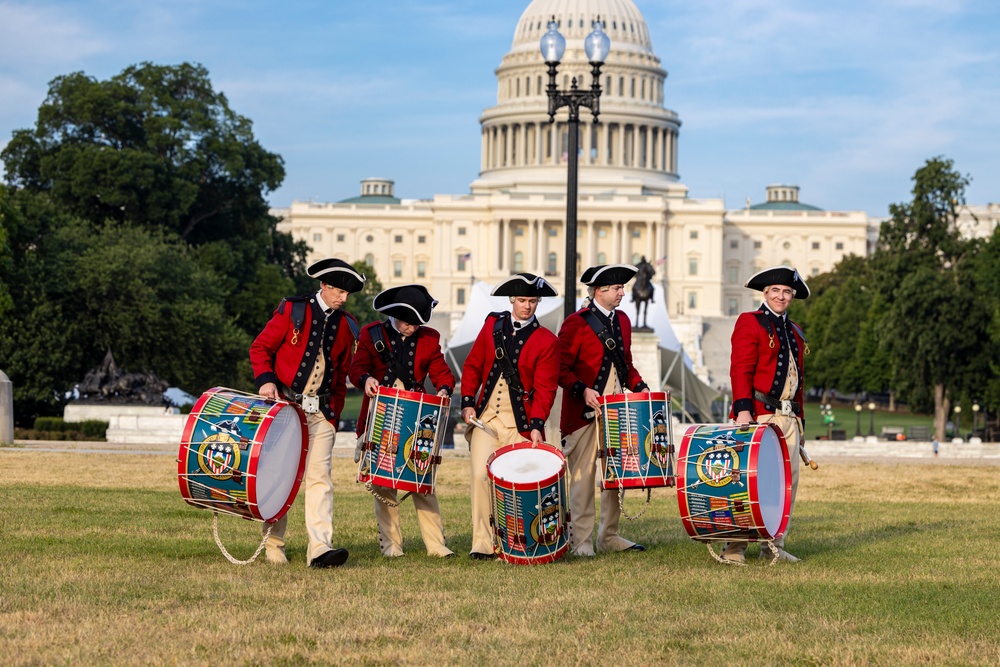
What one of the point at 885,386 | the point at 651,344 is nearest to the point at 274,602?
the point at 651,344

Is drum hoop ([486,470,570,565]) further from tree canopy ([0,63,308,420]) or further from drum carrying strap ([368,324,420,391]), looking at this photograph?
tree canopy ([0,63,308,420])

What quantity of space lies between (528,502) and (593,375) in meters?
1.53

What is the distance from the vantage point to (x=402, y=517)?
15.3 m

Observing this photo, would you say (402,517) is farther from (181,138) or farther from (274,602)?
(181,138)

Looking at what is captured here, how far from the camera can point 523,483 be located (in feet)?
35.7

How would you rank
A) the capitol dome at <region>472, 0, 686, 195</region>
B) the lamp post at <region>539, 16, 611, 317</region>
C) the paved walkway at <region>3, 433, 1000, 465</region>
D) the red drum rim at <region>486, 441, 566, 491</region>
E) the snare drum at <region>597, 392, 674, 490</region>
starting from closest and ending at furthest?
the red drum rim at <region>486, 441, 566, 491</region> < the snare drum at <region>597, 392, 674, 490</region> < the lamp post at <region>539, 16, 611, 317</region> < the paved walkway at <region>3, 433, 1000, 465</region> < the capitol dome at <region>472, 0, 686, 195</region>

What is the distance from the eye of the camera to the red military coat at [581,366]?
39.7 feet

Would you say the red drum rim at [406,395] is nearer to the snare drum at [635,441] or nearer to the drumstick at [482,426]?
the drumstick at [482,426]

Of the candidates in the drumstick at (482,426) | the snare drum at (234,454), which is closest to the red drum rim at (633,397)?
the drumstick at (482,426)

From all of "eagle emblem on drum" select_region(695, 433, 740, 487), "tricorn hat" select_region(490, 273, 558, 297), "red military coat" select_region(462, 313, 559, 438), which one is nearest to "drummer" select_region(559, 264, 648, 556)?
"red military coat" select_region(462, 313, 559, 438)

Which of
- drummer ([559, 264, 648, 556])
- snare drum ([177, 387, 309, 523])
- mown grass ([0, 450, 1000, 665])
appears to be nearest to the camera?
mown grass ([0, 450, 1000, 665])

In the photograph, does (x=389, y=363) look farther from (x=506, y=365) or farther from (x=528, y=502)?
(x=528, y=502)

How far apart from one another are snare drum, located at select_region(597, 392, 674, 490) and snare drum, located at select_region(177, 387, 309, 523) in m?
2.33

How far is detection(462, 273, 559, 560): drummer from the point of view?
37.9 ft
